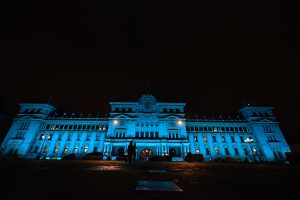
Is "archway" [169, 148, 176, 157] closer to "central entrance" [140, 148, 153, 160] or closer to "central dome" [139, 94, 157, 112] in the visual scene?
"central entrance" [140, 148, 153, 160]

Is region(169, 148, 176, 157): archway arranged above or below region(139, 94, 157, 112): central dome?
below

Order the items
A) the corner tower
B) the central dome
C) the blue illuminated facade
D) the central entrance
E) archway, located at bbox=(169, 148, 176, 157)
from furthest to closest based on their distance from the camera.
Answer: the central dome
the corner tower
the blue illuminated facade
archway, located at bbox=(169, 148, 176, 157)
the central entrance

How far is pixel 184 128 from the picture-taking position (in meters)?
47.4

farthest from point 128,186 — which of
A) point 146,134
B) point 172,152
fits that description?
point 146,134

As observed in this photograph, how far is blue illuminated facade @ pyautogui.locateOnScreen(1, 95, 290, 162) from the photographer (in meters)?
43.7

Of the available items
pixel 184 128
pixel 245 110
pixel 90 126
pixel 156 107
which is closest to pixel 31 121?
pixel 90 126

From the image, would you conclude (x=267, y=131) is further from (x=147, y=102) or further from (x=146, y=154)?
(x=147, y=102)

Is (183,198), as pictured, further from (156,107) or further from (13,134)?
(13,134)

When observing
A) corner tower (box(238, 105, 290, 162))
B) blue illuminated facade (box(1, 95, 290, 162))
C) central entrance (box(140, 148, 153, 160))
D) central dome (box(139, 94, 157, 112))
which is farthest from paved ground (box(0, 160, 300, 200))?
corner tower (box(238, 105, 290, 162))

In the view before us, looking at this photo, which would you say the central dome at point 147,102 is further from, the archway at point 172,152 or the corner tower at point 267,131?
the corner tower at point 267,131

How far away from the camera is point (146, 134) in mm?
46312

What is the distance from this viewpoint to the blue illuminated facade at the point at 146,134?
143 ft

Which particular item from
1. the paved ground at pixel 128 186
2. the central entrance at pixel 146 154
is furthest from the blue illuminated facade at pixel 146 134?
the paved ground at pixel 128 186

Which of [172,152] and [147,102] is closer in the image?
[172,152]
